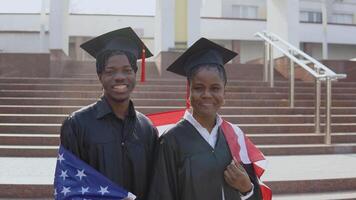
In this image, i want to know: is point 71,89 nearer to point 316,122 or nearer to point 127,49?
point 316,122

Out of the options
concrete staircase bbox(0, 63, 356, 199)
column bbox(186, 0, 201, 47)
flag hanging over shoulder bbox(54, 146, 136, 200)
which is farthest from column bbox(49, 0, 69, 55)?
flag hanging over shoulder bbox(54, 146, 136, 200)

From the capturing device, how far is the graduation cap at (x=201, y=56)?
2.52m

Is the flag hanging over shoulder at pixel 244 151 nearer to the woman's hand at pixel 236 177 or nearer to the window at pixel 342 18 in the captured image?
the woman's hand at pixel 236 177

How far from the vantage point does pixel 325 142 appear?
7.55m

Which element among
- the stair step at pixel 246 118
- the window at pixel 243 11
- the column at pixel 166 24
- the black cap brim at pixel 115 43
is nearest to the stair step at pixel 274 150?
the stair step at pixel 246 118

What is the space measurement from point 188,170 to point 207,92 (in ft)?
1.38

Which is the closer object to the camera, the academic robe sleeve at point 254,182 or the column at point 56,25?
the academic robe sleeve at point 254,182

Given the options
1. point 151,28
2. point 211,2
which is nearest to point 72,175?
point 151,28

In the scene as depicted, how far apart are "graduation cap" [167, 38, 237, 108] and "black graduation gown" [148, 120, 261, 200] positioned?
362 millimetres

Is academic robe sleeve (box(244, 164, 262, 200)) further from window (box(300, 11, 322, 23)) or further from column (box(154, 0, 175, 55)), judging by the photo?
window (box(300, 11, 322, 23))

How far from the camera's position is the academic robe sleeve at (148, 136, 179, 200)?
2307mm

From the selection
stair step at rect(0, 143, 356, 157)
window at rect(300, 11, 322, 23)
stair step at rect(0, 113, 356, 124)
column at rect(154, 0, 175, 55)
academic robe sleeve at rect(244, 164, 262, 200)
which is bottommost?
stair step at rect(0, 143, 356, 157)

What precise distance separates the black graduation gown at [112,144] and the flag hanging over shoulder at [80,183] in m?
0.06

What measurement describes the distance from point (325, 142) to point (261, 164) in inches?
214
